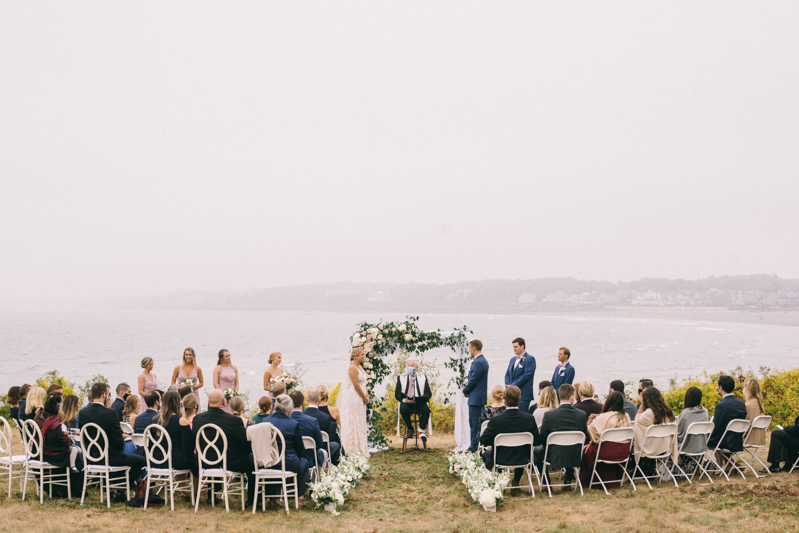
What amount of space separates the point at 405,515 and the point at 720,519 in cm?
308

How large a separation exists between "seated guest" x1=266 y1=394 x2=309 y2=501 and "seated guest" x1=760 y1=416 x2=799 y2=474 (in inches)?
225

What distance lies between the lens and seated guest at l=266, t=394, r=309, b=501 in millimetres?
6074

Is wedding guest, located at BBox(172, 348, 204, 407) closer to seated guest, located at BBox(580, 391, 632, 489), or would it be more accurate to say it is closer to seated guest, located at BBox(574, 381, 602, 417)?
seated guest, located at BBox(574, 381, 602, 417)

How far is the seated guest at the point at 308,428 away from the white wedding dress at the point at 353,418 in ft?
8.06

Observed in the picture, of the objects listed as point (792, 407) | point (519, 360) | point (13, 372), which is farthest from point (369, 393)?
point (13, 372)

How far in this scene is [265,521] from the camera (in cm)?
564

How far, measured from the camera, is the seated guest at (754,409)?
704 centimetres

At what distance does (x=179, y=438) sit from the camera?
620 cm

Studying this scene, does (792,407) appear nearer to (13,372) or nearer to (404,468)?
(404,468)

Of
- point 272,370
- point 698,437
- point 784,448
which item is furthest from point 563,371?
point 272,370

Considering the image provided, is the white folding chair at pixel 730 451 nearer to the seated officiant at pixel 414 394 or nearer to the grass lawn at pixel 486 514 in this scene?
the grass lawn at pixel 486 514

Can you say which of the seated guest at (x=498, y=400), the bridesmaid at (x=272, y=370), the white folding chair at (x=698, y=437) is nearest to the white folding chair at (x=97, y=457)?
the bridesmaid at (x=272, y=370)

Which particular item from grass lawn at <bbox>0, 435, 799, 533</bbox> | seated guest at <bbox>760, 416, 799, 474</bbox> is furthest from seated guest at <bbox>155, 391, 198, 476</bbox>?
seated guest at <bbox>760, 416, 799, 474</bbox>

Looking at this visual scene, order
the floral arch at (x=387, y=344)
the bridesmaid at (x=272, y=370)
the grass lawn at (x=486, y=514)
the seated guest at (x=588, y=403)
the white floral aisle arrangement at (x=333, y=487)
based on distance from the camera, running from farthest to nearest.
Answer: the floral arch at (x=387, y=344) → the bridesmaid at (x=272, y=370) → the seated guest at (x=588, y=403) → the white floral aisle arrangement at (x=333, y=487) → the grass lawn at (x=486, y=514)
